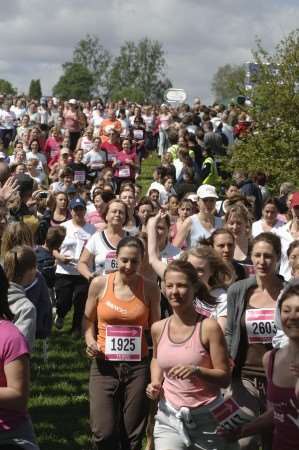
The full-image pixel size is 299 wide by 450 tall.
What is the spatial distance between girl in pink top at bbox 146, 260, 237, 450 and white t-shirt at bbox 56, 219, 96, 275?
5.97 m

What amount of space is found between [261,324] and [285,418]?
1.78 meters

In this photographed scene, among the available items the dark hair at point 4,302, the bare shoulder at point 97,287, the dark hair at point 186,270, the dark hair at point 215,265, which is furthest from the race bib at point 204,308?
the dark hair at point 4,302

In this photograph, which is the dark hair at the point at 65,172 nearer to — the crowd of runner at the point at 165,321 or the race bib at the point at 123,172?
the race bib at the point at 123,172

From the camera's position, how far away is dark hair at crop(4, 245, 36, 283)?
5613 mm

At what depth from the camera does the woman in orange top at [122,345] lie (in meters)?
6.63

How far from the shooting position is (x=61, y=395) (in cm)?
913

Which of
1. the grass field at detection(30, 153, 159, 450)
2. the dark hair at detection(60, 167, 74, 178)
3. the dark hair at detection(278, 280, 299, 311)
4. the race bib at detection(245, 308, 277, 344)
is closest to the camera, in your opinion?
the dark hair at detection(278, 280, 299, 311)

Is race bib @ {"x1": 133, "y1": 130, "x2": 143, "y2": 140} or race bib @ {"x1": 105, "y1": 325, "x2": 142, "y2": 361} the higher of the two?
race bib @ {"x1": 133, "y1": 130, "x2": 143, "y2": 140}

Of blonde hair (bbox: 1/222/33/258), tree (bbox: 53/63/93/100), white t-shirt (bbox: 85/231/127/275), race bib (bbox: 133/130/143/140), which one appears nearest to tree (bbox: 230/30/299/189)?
race bib (bbox: 133/130/143/140)

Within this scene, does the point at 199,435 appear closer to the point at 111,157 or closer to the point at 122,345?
the point at 122,345

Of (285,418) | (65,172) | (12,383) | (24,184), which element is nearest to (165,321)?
(285,418)

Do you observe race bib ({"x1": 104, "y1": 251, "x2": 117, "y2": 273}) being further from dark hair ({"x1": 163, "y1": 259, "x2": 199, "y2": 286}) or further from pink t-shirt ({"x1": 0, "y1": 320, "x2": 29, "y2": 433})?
pink t-shirt ({"x1": 0, "y1": 320, "x2": 29, "y2": 433})

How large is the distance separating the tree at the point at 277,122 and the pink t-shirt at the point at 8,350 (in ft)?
47.5

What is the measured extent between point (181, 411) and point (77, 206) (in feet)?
21.2
